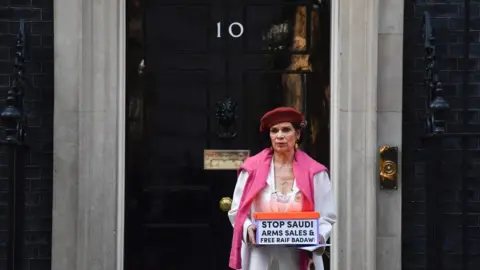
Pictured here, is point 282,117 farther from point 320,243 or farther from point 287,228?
point 320,243

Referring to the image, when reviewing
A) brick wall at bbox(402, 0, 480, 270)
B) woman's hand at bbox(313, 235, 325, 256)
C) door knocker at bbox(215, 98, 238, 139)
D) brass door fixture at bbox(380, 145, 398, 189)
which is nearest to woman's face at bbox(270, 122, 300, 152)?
woman's hand at bbox(313, 235, 325, 256)

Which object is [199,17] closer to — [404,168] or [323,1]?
[323,1]

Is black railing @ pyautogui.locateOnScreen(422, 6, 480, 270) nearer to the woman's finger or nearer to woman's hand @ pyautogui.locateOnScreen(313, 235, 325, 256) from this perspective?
woman's hand @ pyautogui.locateOnScreen(313, 235, 325, 256)

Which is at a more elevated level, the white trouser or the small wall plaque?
the small wall plaque

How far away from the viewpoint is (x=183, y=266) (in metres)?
5.92

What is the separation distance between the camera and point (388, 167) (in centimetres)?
553

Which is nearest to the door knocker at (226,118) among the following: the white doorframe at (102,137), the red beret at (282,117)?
the white doorframe at (102,137)
